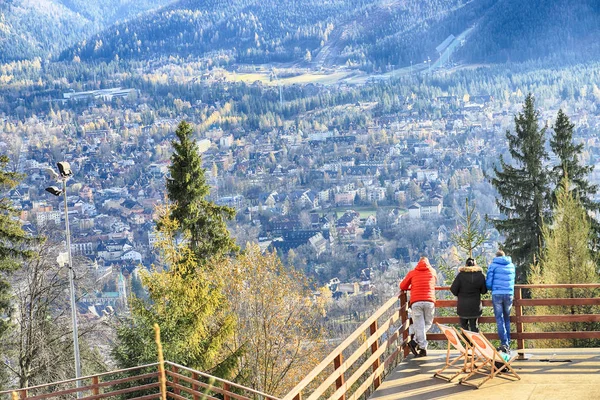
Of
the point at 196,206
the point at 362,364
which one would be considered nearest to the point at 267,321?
the point at 196,206

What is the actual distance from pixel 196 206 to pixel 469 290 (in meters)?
20.8

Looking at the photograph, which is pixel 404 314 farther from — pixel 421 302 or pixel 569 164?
pixel 569 164

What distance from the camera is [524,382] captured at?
418 inches

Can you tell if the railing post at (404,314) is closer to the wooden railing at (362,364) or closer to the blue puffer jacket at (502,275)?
the wooden railing at (362,364)

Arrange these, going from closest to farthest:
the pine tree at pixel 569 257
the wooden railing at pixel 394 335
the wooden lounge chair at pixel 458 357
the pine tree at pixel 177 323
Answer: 1. the wooden railing at pixel 394 335
2. the wooden lounge chair at pixel 458 357
3. the pine tree at pixel 177 323
4. the pine tree at pixel 569 257

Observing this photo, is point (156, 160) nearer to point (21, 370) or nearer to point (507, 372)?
point (21, 370)

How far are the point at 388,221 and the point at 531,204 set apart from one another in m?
107

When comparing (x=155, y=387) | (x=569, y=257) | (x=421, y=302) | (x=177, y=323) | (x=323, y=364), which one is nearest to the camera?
(x=323, y=364)

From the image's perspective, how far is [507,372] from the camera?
36.2 ft

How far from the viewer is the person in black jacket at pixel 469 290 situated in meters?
11.9

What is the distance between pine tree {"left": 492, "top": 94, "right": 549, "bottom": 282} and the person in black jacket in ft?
81.6

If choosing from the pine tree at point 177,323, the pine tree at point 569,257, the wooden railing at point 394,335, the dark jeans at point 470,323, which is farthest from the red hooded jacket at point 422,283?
the pine tree at point 569,257

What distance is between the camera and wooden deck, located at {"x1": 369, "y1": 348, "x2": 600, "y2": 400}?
10141mm

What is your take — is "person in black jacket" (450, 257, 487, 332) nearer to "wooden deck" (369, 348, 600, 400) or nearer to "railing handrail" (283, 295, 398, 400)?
"wooden deck" (369, 348, 600, 400)
